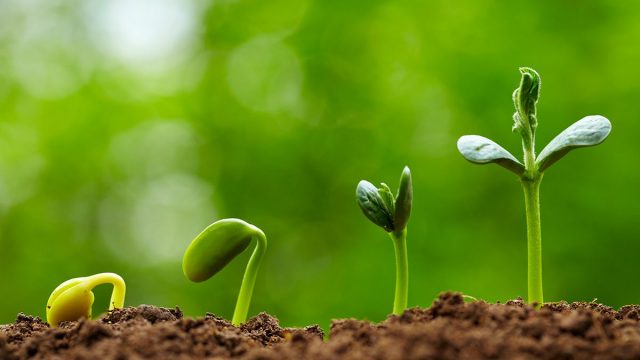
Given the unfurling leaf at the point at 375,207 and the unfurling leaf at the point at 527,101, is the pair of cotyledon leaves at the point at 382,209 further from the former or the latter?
the unfurling leaf at the point at 527,101

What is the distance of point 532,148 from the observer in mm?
1053

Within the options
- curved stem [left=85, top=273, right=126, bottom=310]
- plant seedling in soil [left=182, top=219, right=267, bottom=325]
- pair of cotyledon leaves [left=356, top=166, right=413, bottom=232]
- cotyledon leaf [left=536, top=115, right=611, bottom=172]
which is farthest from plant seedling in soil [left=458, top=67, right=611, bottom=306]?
curved stem [left=85, top=273, right=126, bottom=310]

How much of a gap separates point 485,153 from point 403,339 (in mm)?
371

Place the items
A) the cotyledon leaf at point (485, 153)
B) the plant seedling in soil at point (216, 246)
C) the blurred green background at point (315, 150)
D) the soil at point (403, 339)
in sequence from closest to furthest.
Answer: the soil at point (403, 339), the cotyledon leaf at point (485, 153), the plant seedling in soil at point (216, 246), the blurred green background at point (315, 150)

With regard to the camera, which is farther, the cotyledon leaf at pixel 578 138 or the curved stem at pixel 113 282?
the curved stem at pixel 113 282

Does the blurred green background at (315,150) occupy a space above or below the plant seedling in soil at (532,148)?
above

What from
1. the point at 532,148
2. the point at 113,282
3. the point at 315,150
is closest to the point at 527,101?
the point at 532,148

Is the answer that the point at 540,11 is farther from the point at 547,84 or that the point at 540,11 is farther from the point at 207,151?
the point at 207,151

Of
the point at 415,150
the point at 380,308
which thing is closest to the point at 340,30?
the point at 415,150

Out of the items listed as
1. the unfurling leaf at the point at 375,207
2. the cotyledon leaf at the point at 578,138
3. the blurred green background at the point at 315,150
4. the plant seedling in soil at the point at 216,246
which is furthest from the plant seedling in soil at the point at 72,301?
the blurred green background at the point at 315,150

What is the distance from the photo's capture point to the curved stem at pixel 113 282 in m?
1.12

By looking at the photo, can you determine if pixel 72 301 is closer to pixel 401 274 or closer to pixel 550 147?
pixel 401 274

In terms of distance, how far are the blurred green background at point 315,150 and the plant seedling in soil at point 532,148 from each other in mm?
3069

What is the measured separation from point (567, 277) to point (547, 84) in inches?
45.0
